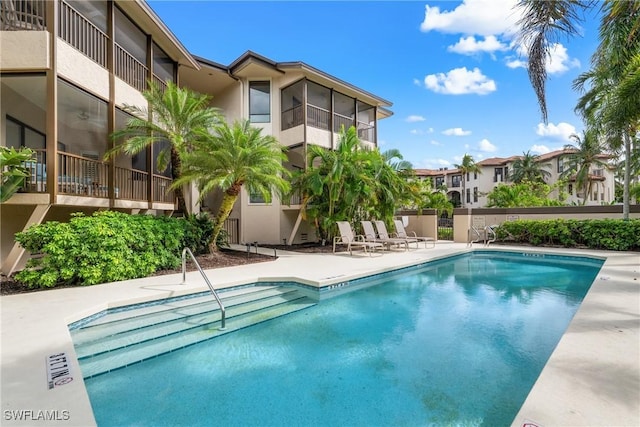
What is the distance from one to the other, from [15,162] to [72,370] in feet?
18.3

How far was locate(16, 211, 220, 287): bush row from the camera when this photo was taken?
649 centimetres

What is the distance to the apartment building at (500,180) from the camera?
39688 millimetres

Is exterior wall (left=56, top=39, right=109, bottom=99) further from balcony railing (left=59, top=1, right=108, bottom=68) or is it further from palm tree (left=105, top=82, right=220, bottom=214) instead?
palm tree (left=105, top=82, right=220, bottom=214)

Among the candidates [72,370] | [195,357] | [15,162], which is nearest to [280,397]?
[195,357]

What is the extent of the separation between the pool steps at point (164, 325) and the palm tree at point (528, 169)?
45.4 metres

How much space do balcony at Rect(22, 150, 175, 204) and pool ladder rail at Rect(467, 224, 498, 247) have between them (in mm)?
15426

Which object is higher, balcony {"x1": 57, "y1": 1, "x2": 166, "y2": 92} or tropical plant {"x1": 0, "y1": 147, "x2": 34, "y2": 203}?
balcony {"x1": 57, "y1": 1, "x2": 166, "y2": 92}

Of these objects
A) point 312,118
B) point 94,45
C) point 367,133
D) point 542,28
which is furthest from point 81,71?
point 367,133

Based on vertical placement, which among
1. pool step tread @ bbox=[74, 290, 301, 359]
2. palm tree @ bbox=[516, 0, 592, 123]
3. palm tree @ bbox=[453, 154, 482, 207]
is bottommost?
pool step tread @ bbox=[74, 290, 301, 359]

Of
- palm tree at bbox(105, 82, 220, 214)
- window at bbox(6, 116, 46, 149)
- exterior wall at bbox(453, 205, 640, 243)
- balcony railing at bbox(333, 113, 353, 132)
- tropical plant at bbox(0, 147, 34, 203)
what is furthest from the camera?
balcony railing at bbox(333, 113, 353, 132)

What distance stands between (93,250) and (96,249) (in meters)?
0.06

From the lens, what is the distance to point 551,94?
550 cm

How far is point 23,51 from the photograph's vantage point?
7355 mm

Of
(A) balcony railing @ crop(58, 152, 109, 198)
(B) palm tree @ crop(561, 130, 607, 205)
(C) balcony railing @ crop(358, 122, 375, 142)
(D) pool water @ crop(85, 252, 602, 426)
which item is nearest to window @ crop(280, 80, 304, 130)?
(C) balcony railing @ crop(358, 122, 375, 142)
